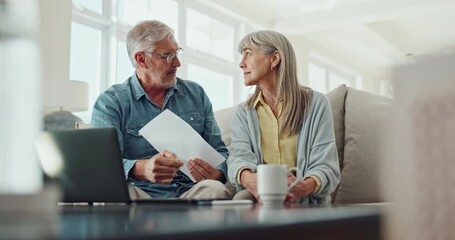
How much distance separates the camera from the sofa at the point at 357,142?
6.39 ft

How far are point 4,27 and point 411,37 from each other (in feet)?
28.0

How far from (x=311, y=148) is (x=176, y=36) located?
4061mm

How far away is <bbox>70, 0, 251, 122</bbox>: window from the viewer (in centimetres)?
456

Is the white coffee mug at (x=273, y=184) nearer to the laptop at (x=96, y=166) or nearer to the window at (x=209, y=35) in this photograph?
the laptop at (x=96, y=166)

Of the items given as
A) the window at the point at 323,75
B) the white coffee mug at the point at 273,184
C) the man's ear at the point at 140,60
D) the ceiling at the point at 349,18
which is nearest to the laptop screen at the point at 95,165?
the white coffee mug at the point at 273,184

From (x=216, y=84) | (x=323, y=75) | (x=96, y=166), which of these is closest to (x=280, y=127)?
(x=96, y=166)

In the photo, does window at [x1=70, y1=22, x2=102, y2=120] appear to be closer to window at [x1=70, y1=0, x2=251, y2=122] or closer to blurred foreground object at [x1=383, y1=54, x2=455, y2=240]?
window at [x1=70, y1=0, x2=251, y2=122]

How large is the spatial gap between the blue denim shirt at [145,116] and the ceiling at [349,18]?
417cm

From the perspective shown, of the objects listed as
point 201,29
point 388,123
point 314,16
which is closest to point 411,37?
point 314,16

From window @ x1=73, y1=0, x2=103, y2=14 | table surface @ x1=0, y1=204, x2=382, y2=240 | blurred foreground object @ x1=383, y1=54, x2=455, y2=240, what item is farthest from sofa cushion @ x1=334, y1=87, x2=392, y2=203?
window @ x1=73, y1=0, x2=103, y2=14

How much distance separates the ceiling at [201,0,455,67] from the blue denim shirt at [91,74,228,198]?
417cm

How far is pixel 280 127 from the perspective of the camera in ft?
5.74

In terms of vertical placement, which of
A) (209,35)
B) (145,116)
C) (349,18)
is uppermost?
(349,18)

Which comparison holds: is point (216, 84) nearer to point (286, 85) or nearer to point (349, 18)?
point (349, 18)
